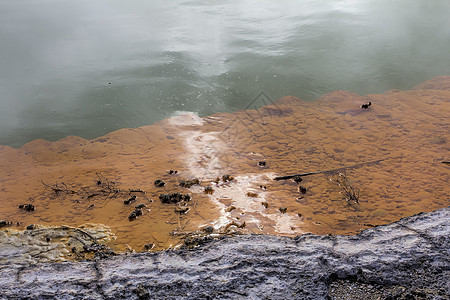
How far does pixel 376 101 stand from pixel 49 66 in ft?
19.9

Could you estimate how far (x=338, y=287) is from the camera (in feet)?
5.25

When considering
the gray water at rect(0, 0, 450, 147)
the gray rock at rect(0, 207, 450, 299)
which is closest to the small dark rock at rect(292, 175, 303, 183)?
the gray rock at rect(0, 207, 450, 299)

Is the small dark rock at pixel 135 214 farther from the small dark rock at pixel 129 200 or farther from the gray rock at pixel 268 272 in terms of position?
the gray rock at pixel 268 272

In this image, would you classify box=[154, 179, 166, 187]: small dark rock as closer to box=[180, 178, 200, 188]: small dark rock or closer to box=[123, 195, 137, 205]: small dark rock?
box=[180, 178, 200, 188]: small dark rock

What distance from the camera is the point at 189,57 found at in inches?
266

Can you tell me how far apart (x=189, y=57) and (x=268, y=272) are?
5.70m

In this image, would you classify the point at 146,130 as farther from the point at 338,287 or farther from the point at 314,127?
the point at 338,287

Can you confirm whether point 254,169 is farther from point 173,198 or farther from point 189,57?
point 189,57

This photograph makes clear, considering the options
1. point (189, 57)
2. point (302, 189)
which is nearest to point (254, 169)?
point (302, 189)

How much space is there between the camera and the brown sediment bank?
119 inches

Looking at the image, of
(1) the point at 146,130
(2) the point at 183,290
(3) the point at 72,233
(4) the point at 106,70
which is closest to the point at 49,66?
(4) the point at 106,70

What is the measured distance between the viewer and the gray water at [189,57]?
18.4 feet

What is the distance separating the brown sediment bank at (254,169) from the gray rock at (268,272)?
0.85 meters

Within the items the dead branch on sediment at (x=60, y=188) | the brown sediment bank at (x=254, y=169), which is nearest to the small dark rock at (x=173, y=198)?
the brown sediment bank at (x=254, y=169)
